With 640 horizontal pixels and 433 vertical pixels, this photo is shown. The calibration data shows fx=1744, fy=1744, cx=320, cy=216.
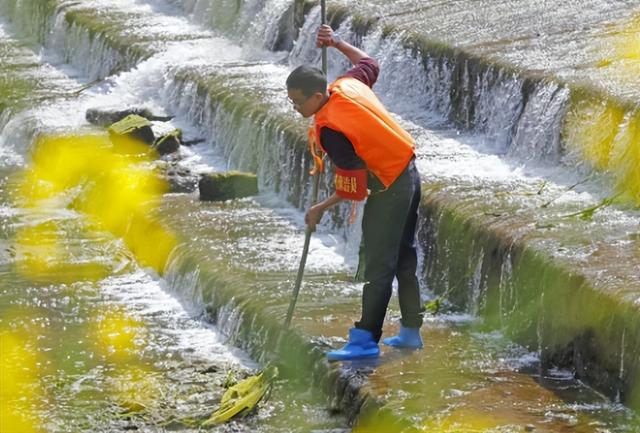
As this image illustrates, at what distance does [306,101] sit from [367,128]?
352 mm

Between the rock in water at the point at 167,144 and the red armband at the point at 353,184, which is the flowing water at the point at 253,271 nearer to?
the rock in water at the point at 167,144

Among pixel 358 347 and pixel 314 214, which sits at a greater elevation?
pixel 314 214

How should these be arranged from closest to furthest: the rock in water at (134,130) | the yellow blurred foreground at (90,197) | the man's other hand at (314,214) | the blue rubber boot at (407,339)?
the man's other hand at (314,214), the blue rubber boot at (407,339), the yellow blurred foreground at (90,197), the rock in water at (134,130)

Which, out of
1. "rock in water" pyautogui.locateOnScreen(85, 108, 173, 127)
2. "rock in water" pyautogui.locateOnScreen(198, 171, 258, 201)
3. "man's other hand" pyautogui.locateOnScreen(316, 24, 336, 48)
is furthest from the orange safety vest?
"rock in water" pyautogui.locateOnScreen(85, 108, 173, 127)

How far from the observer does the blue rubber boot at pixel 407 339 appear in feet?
31.3

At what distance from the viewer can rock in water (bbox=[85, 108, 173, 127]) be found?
17.1m

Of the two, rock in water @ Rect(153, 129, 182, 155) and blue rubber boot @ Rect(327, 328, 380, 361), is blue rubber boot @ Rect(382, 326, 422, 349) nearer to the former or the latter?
blue rubber boot @ Rect(327, 328, 380, 361)

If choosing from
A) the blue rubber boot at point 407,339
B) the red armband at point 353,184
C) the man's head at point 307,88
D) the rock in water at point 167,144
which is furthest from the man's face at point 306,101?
the rock in water at point 167,144

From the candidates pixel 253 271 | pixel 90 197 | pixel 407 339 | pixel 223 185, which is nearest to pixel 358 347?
pixel 407 339

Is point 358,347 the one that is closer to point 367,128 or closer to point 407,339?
point 407,339

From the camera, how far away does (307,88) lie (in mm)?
8625

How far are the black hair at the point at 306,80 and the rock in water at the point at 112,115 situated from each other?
8.47 metres

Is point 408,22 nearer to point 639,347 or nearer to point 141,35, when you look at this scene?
point 141,35

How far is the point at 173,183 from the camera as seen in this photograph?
565 inches
